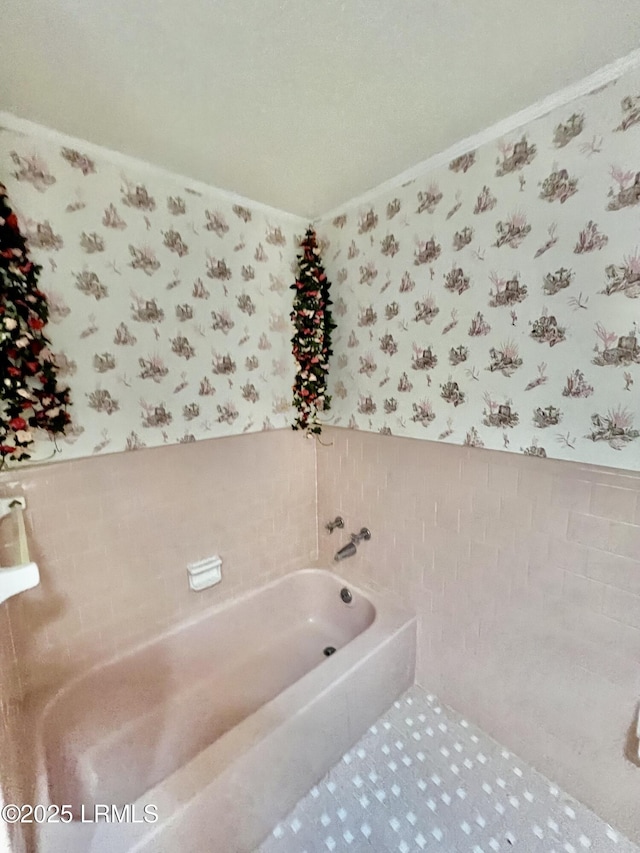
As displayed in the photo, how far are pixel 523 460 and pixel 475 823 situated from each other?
1.26m

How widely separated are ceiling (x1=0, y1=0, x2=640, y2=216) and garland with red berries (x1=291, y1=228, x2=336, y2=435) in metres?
0.52

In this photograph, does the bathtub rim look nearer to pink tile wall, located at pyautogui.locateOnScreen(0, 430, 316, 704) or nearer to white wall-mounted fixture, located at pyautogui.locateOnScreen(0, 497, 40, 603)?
pink tile wall, located at pyautogui.locateOnScreen(0, 430, 316, 704)

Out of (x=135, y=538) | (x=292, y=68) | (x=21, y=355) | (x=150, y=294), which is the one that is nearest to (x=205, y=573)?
(x=135, y=538)

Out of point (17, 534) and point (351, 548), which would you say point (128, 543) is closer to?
point (17, 534)

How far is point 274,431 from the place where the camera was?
1.96m

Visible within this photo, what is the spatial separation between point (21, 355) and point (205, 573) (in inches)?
46.8

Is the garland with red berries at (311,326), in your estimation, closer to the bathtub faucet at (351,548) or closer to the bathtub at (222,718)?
the bathtub faucet at (351,548)

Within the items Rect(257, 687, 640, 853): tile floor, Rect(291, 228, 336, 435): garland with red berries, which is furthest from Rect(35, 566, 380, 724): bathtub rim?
Rect(291, 228, 336, 435): garland with red berries

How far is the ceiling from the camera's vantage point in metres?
0.84

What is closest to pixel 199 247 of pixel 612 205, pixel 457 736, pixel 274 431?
pixel 274 431

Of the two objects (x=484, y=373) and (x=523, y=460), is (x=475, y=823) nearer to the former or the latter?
(x=523, y=460)

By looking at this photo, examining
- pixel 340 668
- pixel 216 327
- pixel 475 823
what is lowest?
pixel 475 823

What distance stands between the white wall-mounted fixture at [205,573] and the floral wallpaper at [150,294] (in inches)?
24.3

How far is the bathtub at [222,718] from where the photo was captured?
3.33 ft
